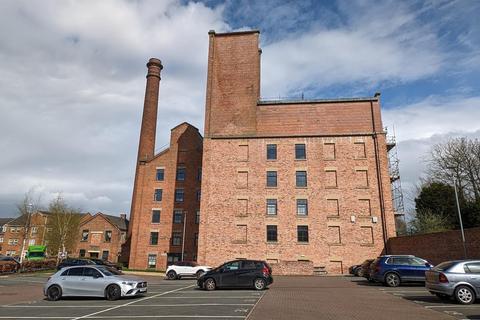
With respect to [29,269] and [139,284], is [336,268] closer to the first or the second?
[139,284]

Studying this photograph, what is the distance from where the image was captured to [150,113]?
171ft

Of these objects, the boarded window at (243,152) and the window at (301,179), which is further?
the boarded window at (243,152)

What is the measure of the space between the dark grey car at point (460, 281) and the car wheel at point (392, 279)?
218 inches

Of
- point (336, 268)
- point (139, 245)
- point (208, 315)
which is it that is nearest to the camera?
point (208, 315)

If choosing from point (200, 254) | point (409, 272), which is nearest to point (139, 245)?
point (200, 254)

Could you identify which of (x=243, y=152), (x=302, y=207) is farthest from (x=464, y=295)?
(x=243, y=152)

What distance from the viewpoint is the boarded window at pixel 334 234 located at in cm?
3406

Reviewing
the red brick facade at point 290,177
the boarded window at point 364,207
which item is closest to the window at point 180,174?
the red brick facade at point 290,177

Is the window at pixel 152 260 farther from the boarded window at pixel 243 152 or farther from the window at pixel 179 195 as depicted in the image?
the boarded window at pixel 243 152

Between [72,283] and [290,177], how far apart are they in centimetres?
2493

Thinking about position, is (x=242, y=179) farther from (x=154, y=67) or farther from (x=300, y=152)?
(x=154, y=67)

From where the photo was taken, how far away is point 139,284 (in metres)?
14.9

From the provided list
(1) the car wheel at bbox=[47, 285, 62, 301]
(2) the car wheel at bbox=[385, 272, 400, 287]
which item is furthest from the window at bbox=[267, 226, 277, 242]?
(1) the car wheel at bbox=[47, 285, 62, 301]

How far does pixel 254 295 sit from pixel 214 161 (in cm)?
2364
